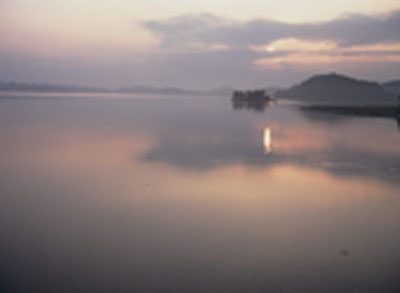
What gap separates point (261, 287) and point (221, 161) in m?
12.5

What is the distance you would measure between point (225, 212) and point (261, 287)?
417cm

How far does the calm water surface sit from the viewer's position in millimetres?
6473

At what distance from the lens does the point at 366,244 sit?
8.18 metres

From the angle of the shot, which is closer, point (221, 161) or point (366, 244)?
point (366, 244)

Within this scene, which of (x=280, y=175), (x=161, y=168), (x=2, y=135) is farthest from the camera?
(x=2, y=135)

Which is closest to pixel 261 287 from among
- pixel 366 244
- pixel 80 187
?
pixel 366 244

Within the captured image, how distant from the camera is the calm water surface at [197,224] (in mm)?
6473

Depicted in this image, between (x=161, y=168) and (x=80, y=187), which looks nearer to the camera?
(x=80, y=187)

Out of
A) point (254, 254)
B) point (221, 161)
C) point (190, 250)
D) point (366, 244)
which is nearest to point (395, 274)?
point (366, 244)

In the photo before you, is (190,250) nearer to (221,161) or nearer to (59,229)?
(59,229)

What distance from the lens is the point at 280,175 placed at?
15484mm

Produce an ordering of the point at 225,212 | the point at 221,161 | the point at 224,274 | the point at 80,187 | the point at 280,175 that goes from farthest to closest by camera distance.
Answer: the point at 221,161
the point at 280,175
the point at 80,187
the point at 225,212
the point at 224,274

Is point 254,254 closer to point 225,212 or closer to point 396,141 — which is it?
point 225,212

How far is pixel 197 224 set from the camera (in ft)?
30.4
